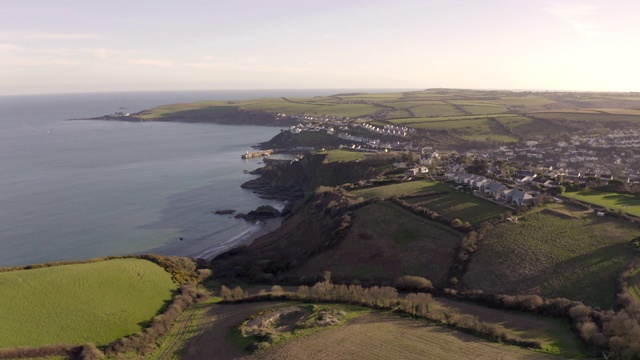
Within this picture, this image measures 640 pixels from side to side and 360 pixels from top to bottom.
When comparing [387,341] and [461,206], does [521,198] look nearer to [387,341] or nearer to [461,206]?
[461,206]

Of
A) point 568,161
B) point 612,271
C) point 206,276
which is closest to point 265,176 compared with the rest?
point 206,276

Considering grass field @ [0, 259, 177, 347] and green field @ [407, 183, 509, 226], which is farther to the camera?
green field @ [407, 183, 509, 226]

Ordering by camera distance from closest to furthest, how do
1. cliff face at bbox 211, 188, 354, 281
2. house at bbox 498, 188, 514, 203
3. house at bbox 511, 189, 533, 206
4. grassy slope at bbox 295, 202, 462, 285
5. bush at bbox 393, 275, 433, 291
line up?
bush at bbox 393, 275, 433, 291, grassy slope at bbox 295, 202, 462, 285, cliff face at bbox 211, 188, 354, 281, house at bbox 511, 189, 533, 206, house at bbox 498, 188, 514, 203

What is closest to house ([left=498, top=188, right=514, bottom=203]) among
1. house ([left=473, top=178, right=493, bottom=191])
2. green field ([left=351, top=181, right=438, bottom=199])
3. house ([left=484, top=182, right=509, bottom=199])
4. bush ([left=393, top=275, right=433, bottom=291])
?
house ([left=484, top=182, right=509, bottom=199])

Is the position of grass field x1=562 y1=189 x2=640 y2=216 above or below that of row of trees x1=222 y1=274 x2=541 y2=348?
above

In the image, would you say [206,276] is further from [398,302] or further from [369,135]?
[369,135]

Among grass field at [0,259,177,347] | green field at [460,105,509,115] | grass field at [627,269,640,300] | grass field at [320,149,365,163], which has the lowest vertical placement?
grass field at [0,259,177,347]

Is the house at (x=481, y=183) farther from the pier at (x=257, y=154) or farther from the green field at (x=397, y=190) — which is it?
the pier at (x=257, y=154)

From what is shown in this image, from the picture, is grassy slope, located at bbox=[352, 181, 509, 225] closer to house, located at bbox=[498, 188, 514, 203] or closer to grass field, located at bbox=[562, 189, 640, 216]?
house, located at bbox=[498, 188, 514, 203]
